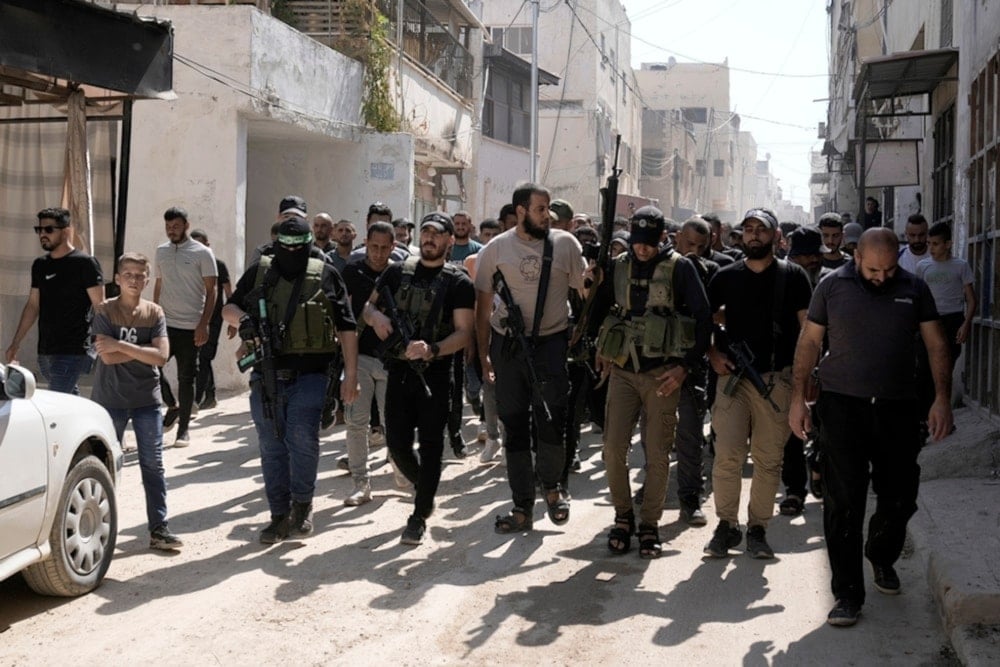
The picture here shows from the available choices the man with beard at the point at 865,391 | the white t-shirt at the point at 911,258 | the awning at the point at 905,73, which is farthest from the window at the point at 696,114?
the man with beard at the point at 865,391

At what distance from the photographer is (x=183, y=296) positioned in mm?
9570

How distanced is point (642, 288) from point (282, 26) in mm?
8887

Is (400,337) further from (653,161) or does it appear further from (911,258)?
(653,161)

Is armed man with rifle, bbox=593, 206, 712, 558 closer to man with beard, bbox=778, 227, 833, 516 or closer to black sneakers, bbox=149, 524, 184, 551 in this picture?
man with beard, bbox=778, 227, 833, 516

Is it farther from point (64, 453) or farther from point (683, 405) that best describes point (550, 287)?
point (64, 453)

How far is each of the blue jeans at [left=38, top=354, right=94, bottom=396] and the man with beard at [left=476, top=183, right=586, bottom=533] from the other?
3.08m

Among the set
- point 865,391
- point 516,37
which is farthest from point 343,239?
point 516,37

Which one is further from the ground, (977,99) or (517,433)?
(977,99)

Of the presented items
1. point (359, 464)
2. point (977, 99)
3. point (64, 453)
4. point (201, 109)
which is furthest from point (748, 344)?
point (201, 109)

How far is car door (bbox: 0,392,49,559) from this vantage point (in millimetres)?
4609

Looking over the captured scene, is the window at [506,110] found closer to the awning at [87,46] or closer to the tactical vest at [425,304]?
the awning at [87,46]

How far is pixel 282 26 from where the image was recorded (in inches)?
535

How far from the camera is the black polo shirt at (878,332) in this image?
4.91 m

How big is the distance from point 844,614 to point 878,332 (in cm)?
124
